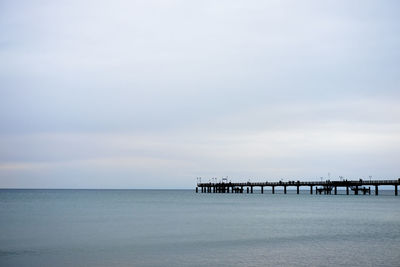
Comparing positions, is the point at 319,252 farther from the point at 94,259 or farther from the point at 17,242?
the point at 17,242

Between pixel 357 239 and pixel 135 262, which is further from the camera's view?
pixel 357 239

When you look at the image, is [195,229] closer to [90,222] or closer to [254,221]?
[254,221]

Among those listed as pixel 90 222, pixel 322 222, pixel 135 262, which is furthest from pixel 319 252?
pixel 90 222

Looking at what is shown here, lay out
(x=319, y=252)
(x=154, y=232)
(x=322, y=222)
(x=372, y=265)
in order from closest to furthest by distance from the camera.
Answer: (x=372, y=265), (x=319, y=252), (x=154, y=232), (x=322, y=222)

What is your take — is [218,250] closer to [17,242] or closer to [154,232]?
[154,232]

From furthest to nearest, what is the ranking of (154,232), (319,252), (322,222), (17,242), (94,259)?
1. (322,222)
2. (154,232)
3. (17,242)
4. (319,252)
5. (94,259)

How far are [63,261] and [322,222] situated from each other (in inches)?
1156

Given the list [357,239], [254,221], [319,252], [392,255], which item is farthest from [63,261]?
[254,221]

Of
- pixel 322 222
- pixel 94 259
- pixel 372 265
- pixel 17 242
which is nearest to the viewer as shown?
pixel 372 265

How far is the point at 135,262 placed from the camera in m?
25.0

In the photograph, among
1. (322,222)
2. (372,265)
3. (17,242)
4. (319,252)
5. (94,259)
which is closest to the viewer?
(372,265)

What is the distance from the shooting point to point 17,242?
32.3m

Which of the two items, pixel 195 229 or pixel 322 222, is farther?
pixel 322 222

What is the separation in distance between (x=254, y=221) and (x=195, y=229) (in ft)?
31.3
